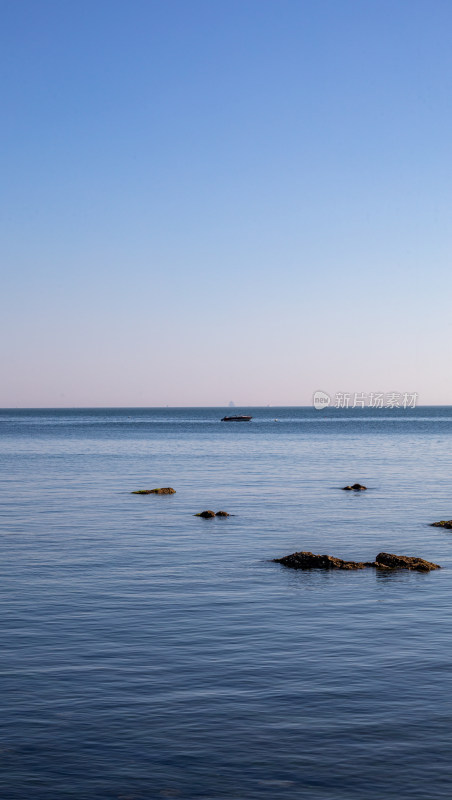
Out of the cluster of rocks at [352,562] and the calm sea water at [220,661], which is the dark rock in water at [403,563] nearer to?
the cluster of rocks at [352,562]

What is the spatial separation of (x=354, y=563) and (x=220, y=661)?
1238 centimetres

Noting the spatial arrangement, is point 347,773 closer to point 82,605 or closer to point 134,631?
point 134,631

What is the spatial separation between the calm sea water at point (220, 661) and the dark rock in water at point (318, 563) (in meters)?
0.91

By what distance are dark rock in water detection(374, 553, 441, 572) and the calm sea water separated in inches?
29.3

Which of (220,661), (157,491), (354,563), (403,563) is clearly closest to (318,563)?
(354,563)

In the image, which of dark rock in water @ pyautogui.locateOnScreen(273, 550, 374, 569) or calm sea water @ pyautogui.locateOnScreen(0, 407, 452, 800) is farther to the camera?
dark rock in water @ pyautogui.locateOnScreen(273, 550, 374, 569)

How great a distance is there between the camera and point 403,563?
29.4 meters

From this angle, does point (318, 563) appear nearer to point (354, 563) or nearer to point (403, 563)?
point (354, 563)

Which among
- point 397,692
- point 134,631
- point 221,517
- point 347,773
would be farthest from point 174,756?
point 221,517

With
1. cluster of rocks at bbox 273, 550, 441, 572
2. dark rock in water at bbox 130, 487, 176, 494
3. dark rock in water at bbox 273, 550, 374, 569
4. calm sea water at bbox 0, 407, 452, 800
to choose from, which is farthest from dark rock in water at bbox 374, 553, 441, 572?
dark rock in water at bbox 130, 487, 176, 494

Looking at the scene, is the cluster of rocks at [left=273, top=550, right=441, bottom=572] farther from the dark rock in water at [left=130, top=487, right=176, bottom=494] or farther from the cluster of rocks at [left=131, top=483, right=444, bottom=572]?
the dark rock in water at [left=130, top=487, right=176, bottom=494]

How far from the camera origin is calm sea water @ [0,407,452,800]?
13031 millimetres

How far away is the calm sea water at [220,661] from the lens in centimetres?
1303

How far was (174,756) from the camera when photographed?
44.4 feet
